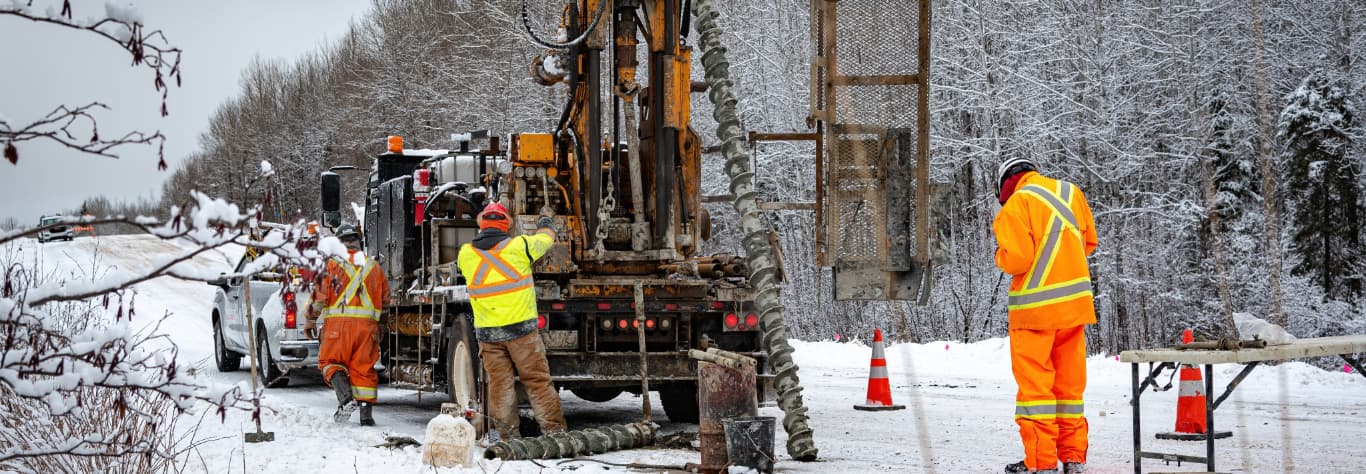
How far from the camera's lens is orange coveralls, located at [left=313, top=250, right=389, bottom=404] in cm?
1049

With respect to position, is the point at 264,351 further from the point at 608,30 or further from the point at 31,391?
the point at 31,391

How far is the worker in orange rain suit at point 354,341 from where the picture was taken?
10484 mm

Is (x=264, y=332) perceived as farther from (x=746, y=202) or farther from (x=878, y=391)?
(x=746, y=202)

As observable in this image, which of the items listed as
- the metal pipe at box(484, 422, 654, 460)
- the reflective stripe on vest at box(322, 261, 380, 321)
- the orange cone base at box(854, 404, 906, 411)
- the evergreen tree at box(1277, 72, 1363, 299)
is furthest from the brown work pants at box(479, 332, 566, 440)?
the evergreen tree at box(1277, 72, 1363, 299)

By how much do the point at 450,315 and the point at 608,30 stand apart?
8.10 ft

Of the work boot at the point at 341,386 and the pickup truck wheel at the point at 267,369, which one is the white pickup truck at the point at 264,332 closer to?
the pickup truck wheel at the point at 267,369

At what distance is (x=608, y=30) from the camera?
391 inches

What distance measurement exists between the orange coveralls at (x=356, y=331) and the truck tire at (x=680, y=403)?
2326mm

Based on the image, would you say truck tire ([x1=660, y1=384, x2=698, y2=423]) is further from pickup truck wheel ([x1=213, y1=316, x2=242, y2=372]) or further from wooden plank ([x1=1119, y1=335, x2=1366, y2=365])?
pickup truck wheel ([x1=213, y1=316, x2=242, y2=372])

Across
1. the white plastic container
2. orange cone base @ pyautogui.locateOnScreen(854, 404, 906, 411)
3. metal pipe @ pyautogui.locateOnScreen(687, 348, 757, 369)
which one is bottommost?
orange cone base @ pyautogui.locateOnScreen(854, 404, 906, 411)

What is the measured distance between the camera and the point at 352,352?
10.6m

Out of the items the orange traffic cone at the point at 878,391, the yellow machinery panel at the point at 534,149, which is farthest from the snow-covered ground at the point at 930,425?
the yellow machinery panel at the point at 534,149

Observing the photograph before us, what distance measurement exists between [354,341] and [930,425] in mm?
4609

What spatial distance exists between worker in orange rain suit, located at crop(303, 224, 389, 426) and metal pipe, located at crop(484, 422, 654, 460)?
8.67 ft
